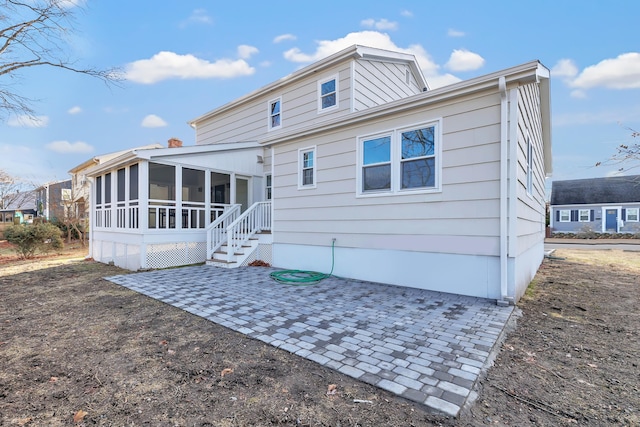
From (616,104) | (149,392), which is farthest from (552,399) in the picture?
(616,104)

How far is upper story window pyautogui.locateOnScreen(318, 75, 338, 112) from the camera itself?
9.56 meters

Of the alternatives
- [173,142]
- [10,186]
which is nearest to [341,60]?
[173,142]

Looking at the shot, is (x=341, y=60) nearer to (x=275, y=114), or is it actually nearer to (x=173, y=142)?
(x=275, y=114)

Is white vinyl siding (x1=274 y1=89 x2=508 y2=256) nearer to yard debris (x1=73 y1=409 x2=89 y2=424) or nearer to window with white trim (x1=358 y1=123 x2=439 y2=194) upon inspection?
window with white trim (x1=358 y1=123 x2=439 y2=194)

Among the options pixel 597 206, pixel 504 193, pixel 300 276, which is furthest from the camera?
pixel 597 206

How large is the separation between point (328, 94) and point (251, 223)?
15.7 ft

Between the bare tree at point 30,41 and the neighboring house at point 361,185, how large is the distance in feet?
9.48

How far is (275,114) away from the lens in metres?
11.3

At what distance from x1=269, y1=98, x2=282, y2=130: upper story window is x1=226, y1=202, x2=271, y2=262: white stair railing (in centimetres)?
359

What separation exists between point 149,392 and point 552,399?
124 inches

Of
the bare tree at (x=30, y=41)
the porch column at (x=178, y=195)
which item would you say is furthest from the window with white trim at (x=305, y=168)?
the bare tree at (x=30, y=41)

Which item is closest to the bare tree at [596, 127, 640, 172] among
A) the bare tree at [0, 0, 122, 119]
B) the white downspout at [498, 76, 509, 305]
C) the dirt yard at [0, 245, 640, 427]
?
the white downspout at [498, 76, 509, 305]

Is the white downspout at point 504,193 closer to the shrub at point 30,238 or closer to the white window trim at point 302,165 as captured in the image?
the white window trim at point 302,165

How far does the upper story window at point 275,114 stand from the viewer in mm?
11154
